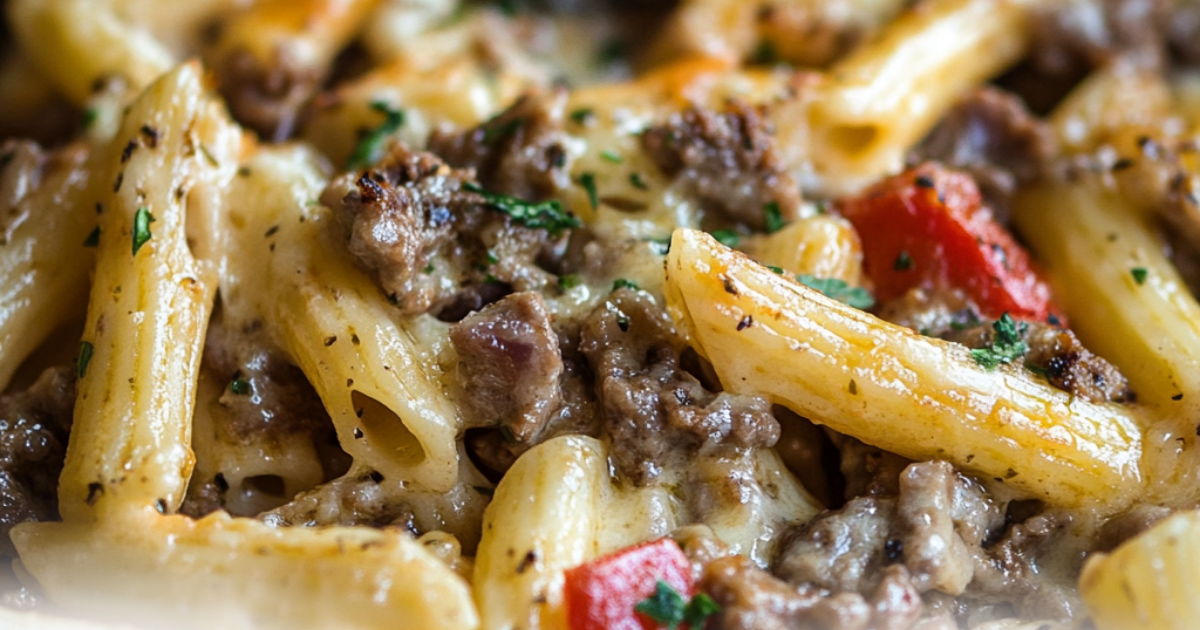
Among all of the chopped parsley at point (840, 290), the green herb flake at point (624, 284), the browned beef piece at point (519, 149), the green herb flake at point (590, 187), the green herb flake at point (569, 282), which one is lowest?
the chopped parsley at point (840, 290)

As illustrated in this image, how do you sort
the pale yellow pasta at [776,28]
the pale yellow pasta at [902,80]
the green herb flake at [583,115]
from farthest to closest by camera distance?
the pale yellow pasta at [776,28]
the pale yellow pasta at [902,80]
the green herb flake at [583,115]

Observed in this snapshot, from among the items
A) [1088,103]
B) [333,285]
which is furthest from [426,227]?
[1088,103]

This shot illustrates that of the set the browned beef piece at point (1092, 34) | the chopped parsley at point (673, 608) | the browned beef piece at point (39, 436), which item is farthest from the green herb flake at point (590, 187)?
the browned beef piece at point (1092, 34)

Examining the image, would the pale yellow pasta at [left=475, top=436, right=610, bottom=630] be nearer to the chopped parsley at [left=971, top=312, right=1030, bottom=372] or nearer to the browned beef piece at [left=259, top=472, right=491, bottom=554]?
the browned beef piece at [left=259, top=472, right=491, bottom=554]

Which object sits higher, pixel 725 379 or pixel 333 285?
pixel 333 285

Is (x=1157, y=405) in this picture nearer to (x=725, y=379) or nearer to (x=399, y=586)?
(x=725, y=379)

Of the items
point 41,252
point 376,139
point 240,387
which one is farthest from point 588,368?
point 41,252

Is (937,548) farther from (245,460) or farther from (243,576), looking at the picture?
(245,460)

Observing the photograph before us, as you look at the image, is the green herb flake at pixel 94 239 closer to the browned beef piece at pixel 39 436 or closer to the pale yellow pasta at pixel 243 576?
the browned beef piece at pixel 39 436
